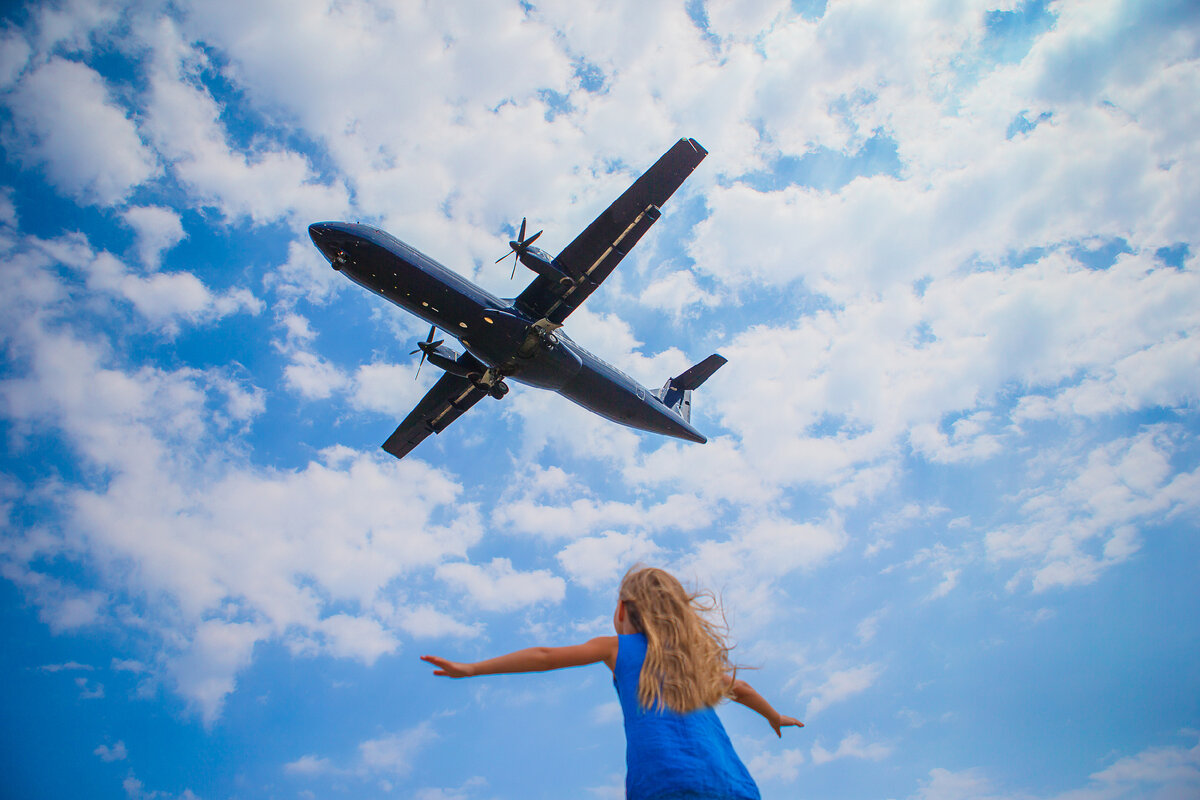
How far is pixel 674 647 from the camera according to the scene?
3557 millimetres

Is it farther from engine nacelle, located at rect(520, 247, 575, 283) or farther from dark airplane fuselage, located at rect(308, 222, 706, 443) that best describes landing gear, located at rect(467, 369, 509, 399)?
engine nacelle, located at rect(520, 247, 575, 283)

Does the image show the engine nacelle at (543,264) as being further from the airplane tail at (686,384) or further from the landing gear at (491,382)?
the airplane tail at (686,384)

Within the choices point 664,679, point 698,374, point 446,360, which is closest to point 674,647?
point 664,679

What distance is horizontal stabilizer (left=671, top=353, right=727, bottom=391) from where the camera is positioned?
112 feet

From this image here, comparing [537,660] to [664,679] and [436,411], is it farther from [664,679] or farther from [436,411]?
[436,411]

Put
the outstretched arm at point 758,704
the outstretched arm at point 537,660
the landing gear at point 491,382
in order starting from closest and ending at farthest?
1. the outstretched arm at point 537,660
2. the outstretched arm at point 758,704
3. the landing gear at point 491,382

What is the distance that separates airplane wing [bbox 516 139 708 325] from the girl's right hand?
21873mm

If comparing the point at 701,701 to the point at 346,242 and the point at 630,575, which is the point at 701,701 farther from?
the point at 346,242

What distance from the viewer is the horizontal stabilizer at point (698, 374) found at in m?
34.0

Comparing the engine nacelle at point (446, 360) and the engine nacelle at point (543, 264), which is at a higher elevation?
the engine nacelle at point (543, 264)

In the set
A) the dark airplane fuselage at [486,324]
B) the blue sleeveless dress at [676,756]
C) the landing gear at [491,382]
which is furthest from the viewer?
the landing gear at [491,382]

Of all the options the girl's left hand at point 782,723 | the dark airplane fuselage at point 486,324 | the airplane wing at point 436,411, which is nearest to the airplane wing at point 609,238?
the dark airplane fuselage at point 486,324

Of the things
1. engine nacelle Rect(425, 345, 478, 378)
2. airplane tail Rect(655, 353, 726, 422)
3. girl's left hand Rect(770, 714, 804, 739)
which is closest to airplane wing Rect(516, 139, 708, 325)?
engine nacelle Rect(425, 345, 478, 378)

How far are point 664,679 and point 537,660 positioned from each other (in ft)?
2.59
